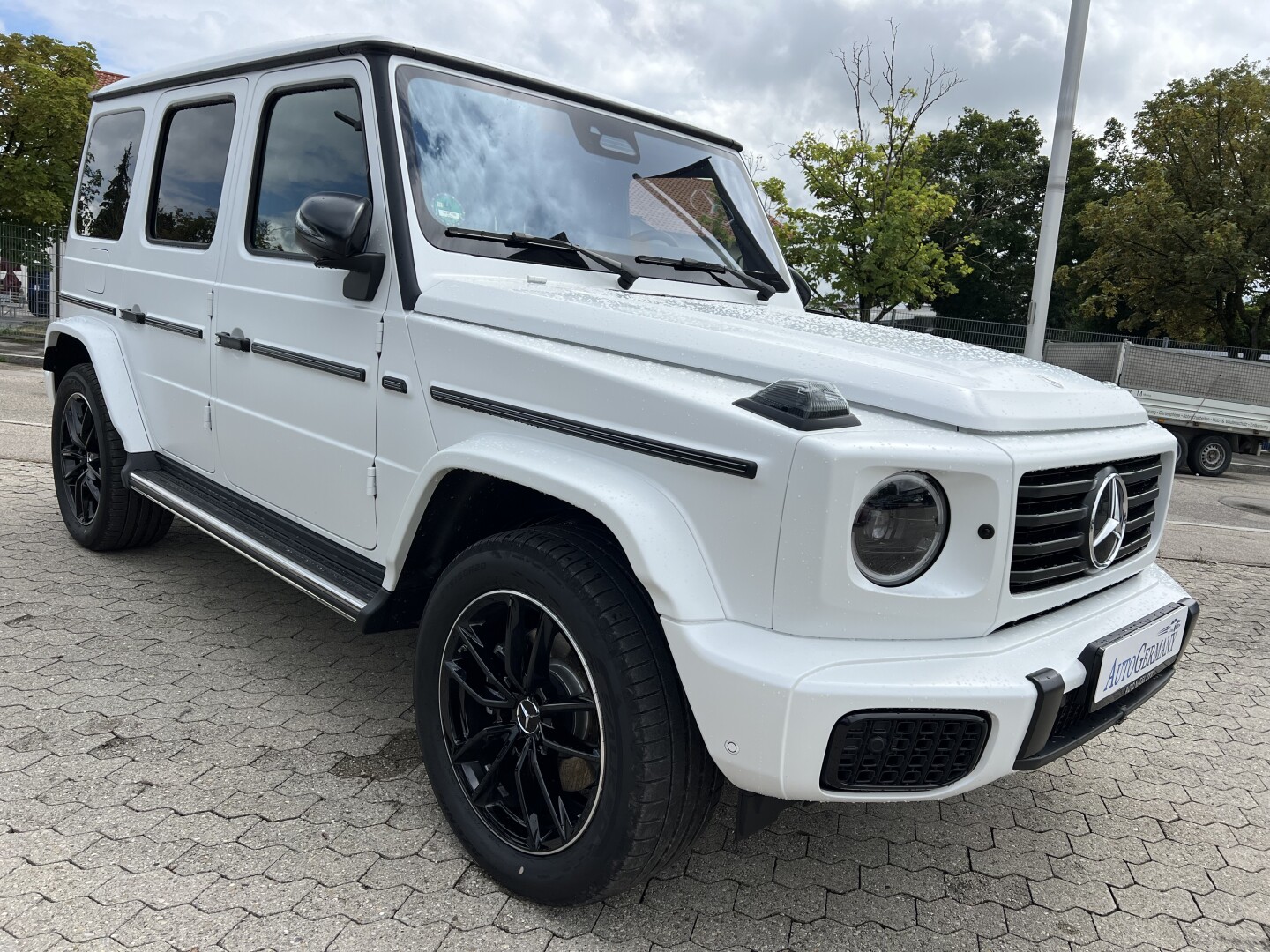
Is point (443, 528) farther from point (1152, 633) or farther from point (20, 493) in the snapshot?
point (20, 493)

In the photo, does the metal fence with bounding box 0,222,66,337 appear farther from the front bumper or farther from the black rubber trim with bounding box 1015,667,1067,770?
the black rubber trim with bounding box 1015,667,1067,770

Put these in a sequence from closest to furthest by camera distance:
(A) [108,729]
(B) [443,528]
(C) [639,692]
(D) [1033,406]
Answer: (C) [639,692] < (D) [1033,406] < (B) [443,528] < (A) [108,729]

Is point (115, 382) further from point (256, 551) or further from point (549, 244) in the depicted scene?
point (549, 244)

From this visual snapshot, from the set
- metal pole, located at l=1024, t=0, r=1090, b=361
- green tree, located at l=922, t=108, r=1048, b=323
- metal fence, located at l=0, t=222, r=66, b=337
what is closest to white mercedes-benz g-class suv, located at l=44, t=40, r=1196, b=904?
metal pole, located at l=1024, t=0, r=1090, b=361

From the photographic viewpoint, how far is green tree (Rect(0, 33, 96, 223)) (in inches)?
786

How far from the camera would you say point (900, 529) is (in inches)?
73.9

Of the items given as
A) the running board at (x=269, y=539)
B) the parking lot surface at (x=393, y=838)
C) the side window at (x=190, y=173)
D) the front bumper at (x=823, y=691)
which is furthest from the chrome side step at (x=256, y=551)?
the front bumper at (x=823, y=691)

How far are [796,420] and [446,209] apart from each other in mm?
1444

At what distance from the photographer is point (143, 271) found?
4.02 meters

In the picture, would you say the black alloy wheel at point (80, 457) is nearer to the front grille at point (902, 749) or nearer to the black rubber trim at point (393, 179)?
the black rubber trim at point (393, 179)

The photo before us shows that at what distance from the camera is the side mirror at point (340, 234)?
8.26 ft

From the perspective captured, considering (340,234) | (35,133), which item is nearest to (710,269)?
(340,234)

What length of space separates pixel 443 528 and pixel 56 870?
4.17 ft

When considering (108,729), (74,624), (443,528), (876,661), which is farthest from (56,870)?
(876,661)
